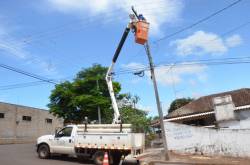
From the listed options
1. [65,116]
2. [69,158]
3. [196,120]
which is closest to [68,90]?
[65,116]

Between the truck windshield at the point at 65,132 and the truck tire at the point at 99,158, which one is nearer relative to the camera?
the truck tire at the point at 99,158

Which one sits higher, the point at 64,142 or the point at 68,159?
the point at 64,142

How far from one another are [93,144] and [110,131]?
1.15m

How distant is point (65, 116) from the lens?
3772 cm

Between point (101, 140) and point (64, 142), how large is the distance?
102 inches

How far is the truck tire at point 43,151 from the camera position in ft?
67.2

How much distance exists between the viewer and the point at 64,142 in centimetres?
2012

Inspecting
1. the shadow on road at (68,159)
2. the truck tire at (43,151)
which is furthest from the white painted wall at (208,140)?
the truck tire at (43,151)

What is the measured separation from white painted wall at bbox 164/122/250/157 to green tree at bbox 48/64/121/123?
12768 millimetres

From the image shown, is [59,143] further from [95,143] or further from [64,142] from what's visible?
[95,143]

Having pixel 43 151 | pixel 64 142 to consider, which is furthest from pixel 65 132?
pixel 43 151

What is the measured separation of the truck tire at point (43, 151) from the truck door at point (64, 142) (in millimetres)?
454

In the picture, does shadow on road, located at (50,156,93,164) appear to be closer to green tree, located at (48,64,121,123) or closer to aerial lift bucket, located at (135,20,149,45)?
aerial lift bucket, located at (135,20,149,45)

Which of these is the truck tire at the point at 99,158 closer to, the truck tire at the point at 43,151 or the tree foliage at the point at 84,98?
the truck tire at the point at 43,151
